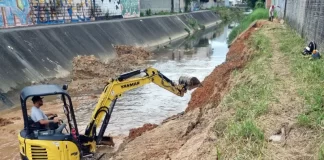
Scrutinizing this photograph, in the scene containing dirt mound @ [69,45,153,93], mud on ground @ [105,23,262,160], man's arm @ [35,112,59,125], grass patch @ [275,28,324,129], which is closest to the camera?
grass patch @ [275,28,324,129]

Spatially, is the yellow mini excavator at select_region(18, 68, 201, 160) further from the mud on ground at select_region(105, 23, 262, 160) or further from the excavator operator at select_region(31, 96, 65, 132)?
the mud on ground at select_region(105, 23, 262, 160)

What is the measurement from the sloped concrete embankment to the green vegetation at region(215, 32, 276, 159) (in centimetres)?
1230

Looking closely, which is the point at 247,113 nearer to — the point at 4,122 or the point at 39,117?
the point at 39,117

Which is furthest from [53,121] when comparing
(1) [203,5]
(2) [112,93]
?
(1) [203,5]

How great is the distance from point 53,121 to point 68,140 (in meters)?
0.53

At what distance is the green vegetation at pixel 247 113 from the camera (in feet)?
19.7

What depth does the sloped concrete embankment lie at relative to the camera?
19500mm

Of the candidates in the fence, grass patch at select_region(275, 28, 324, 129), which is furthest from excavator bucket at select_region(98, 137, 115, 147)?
the fence

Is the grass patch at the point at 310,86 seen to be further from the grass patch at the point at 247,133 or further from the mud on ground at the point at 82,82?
the mud on ground at the point at 82,82

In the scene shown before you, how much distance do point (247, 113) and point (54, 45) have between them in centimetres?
1992

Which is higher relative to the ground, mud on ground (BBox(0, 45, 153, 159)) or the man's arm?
the man's arm

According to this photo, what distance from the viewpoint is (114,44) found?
1273 inches

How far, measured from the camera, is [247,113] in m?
7.59

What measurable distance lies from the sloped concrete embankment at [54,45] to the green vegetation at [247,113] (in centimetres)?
1230
